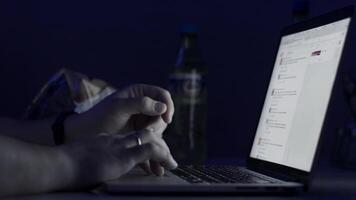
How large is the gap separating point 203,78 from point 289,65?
Answer: 657mm

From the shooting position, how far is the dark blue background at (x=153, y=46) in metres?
1.96

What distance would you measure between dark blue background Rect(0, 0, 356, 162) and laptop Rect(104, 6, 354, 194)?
612 millimetres

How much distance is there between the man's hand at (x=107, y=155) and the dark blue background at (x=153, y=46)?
0.92 meters

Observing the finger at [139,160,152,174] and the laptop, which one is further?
the finger at [139,160,152,174]

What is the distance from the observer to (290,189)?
0.98m

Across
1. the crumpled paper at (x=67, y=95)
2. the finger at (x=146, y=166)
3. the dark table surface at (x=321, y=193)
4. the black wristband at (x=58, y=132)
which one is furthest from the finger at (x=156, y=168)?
the crumpled paper at (x=67, y=95)

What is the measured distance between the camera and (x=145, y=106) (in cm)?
125

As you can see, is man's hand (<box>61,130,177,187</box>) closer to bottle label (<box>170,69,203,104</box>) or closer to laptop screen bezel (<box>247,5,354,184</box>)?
laptop screen bezel (<box>247,5,354,184</box>)

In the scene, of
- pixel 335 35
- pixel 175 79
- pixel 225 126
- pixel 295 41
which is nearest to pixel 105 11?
pixel 175 79

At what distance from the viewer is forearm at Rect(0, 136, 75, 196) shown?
0.91 meters

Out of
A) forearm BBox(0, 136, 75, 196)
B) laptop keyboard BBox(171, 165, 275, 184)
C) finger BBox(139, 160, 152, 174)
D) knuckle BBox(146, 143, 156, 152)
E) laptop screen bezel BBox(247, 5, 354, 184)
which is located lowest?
forearm BBox(0, 136, 75, 196)

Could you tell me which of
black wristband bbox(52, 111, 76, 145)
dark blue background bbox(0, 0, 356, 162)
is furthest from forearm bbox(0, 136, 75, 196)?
dark blue background bbox(0, 0, 356, 162)

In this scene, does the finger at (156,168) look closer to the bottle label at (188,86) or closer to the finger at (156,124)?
the finger at (156,124)

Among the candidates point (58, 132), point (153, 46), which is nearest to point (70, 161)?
point (58, 132)
